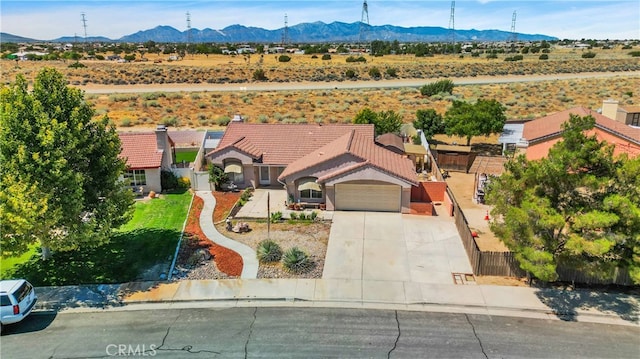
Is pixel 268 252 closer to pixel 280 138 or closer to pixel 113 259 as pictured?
pixel 113 259

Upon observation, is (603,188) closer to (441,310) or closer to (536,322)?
(536,322)

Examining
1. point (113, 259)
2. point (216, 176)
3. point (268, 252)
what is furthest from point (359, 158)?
point (113, 259)

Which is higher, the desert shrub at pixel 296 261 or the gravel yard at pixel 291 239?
the desert shrub at pixel 296 261

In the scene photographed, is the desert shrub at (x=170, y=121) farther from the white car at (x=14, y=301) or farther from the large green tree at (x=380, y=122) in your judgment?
the white car at (x=14, y=301)

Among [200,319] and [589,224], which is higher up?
[589,224]

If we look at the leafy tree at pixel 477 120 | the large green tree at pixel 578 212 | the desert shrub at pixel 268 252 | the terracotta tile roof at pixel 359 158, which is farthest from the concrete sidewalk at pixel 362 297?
the leafy tree at pixel 477 120

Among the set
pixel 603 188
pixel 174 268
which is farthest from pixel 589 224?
pixel 174 268
